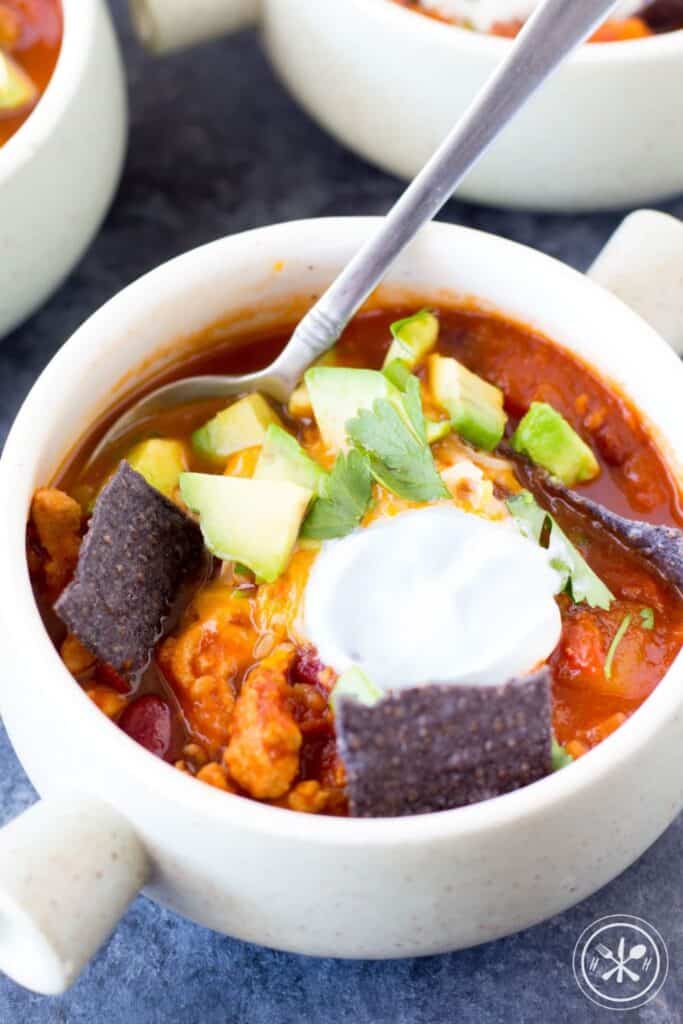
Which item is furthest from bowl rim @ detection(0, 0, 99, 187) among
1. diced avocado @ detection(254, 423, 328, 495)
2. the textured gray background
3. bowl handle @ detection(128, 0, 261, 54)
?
diced avocado @ detection(254, 423, 328, 495)

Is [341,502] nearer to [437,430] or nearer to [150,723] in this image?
[437,430]

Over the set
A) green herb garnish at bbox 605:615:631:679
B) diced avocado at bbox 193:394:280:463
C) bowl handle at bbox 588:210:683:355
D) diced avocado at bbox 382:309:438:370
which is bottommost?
diced avocado at bbox 193:394:280:463

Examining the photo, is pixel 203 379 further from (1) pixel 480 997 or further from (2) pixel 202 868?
(1) pixel 480 997

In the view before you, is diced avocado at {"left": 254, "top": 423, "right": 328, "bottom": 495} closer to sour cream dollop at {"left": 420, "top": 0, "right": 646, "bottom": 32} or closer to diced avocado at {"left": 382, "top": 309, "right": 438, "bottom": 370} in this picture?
diced avocado at {"left": 382, "top": 309, "right": 438, "bottom": 370}

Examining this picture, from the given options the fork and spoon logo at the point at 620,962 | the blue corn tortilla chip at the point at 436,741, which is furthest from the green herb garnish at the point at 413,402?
the fork and spoon logo at the point at 620,962

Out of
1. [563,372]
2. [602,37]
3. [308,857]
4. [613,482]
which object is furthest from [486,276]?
[308,857]

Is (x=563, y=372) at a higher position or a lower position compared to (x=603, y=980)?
higher

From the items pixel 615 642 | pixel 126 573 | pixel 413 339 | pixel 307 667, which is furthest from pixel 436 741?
pixel 413 339
